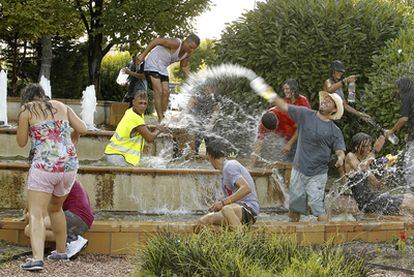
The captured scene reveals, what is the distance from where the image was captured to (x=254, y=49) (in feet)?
42.0

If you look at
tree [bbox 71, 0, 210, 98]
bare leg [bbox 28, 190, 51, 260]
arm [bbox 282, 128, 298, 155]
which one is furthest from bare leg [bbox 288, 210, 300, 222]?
tree [bbox 71, 0, 210, 98]

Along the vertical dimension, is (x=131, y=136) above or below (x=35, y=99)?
below

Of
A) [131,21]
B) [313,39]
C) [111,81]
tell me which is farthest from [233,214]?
[111,81]

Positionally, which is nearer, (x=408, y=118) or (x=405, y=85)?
(x=405, y=85)

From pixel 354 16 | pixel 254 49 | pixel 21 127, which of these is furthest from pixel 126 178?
pixel 354 16

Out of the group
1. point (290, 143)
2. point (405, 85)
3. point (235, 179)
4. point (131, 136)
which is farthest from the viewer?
point (405, 85)

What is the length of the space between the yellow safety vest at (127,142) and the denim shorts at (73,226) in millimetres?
2495

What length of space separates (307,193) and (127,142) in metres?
2.31

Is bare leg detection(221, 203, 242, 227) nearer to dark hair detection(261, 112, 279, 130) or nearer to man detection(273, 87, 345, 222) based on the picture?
man detection(273, 87, 345, 222)

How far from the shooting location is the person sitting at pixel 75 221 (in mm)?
6527

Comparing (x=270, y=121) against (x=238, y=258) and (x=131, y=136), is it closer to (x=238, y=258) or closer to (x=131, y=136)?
(x=131, y=136)

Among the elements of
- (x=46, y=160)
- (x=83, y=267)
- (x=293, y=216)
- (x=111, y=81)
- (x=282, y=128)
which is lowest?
(x=83, y=267)

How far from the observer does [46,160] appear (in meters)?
6.15

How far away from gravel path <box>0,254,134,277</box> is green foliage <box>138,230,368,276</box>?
56 centimetres
